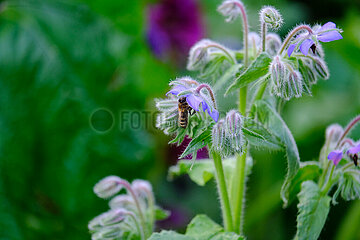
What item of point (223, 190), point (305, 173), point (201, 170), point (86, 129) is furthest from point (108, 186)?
point (86, 129)

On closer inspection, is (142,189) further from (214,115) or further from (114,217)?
(214,115)

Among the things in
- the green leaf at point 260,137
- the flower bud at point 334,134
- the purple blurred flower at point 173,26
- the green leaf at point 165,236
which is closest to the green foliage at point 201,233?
the green leaf at point 165,236

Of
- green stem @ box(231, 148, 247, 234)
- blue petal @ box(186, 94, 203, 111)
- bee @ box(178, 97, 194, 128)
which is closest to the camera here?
blue petal @ box(186, 94, 203, 111)

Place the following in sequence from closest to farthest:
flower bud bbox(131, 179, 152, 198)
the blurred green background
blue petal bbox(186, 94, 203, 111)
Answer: blue petal bbox(186, 94, 203, 111) → flower bud bbox(131, 179, 152, 198) → the blurred green background

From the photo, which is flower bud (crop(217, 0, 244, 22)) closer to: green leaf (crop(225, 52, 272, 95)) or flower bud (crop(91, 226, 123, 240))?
green leaf (crop(225, 52, 272, 95))

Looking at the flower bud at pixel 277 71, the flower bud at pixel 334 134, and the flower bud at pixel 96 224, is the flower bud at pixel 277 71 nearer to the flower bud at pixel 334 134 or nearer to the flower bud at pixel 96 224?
the flower bud at pixel 334 134

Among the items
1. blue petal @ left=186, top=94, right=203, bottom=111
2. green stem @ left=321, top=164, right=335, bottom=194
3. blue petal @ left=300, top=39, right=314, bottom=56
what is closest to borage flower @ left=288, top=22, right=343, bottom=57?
blue petal @ left=300, top=39, right=314, bottom=56

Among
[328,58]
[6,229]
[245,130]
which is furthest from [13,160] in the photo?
[328,58]
